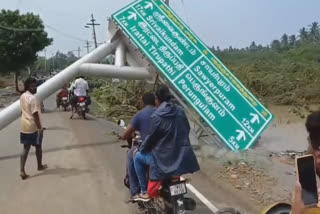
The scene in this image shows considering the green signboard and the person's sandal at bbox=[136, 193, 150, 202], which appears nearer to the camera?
the person's sandal at bbox=[136, 193, 150, 202]

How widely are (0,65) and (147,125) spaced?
3879 centimetres

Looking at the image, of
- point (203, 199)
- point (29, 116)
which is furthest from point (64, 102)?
point (203, 199)

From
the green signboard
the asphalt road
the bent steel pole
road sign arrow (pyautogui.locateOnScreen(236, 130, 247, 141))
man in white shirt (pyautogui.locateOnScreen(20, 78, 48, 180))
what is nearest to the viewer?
the asphalt road

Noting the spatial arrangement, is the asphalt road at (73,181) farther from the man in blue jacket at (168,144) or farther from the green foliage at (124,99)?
the green foliage at (124,99)

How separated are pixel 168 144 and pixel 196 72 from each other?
5.10m

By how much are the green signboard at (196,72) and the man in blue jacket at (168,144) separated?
4269 mm

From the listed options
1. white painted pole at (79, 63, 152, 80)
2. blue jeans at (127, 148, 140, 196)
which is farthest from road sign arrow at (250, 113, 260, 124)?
blue jeans at (127, 148, 140, 196)

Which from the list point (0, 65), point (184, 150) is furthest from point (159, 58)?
point (0, 65)

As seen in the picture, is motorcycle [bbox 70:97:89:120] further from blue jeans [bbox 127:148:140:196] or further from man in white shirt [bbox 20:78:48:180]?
blue jeans [bbox 127:148:140:196]

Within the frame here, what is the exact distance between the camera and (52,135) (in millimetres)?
12688

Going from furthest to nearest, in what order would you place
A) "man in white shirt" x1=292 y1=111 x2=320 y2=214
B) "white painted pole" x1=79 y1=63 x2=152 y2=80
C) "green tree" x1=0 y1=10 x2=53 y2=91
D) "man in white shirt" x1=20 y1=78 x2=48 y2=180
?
"green tree" x1=0 y1=10 x2=53 y2=91
"white painted pole" x1=79 y1=63 x2=152 y2=80
"man in white shirt" x1=20 y1=78 x2=48 y2=180
"man in white shirt" x1=292 y1=111 x2=320 y2=214

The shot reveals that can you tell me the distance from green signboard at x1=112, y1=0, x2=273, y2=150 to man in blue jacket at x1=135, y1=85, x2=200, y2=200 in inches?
168

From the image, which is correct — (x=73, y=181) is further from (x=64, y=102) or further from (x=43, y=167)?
(x=64, y=102)

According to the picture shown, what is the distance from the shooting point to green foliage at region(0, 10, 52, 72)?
134 feet
